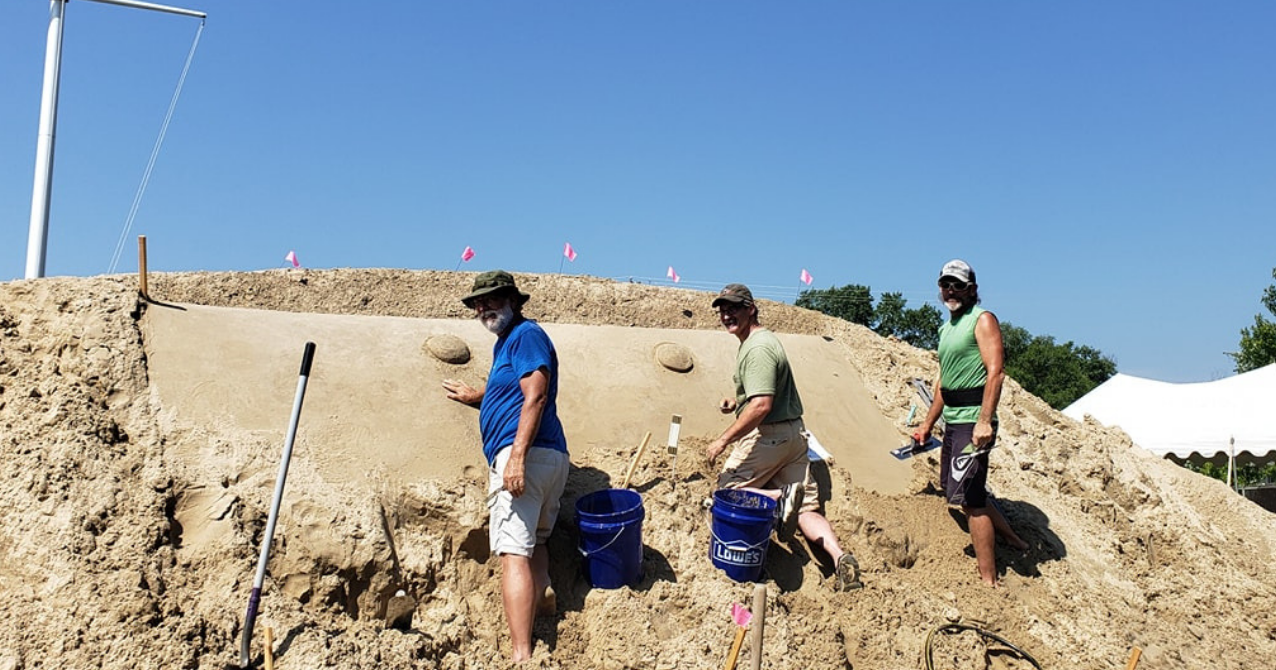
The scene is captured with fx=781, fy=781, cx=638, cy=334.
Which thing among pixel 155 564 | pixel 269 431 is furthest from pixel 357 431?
pixel 155 564

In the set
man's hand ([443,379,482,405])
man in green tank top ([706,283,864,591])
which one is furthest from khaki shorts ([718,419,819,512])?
man's hand ([443,379,482,405])

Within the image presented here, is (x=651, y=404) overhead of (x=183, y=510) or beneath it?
overhead

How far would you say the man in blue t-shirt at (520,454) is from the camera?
12.3 feet

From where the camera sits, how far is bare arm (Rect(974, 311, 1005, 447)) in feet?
15.8

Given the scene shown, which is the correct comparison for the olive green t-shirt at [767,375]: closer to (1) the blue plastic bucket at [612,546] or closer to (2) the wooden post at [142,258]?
(1) the blue plastic bucket at [612,546]

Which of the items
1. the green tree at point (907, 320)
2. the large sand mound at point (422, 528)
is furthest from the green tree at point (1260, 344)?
the large sand mound at point (422, 528)

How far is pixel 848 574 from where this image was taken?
183 inches

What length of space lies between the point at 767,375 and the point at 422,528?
7.03 ft

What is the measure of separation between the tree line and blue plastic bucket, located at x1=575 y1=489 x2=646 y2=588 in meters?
14.1

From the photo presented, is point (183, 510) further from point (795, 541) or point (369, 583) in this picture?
point (795, 541)

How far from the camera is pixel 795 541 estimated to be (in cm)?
513

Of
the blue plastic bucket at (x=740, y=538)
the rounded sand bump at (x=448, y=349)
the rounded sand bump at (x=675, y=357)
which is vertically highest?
the rounded sand bump at (x=675, y=357)

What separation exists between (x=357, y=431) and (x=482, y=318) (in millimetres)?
1229

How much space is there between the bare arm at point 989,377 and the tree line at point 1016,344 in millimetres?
12913
